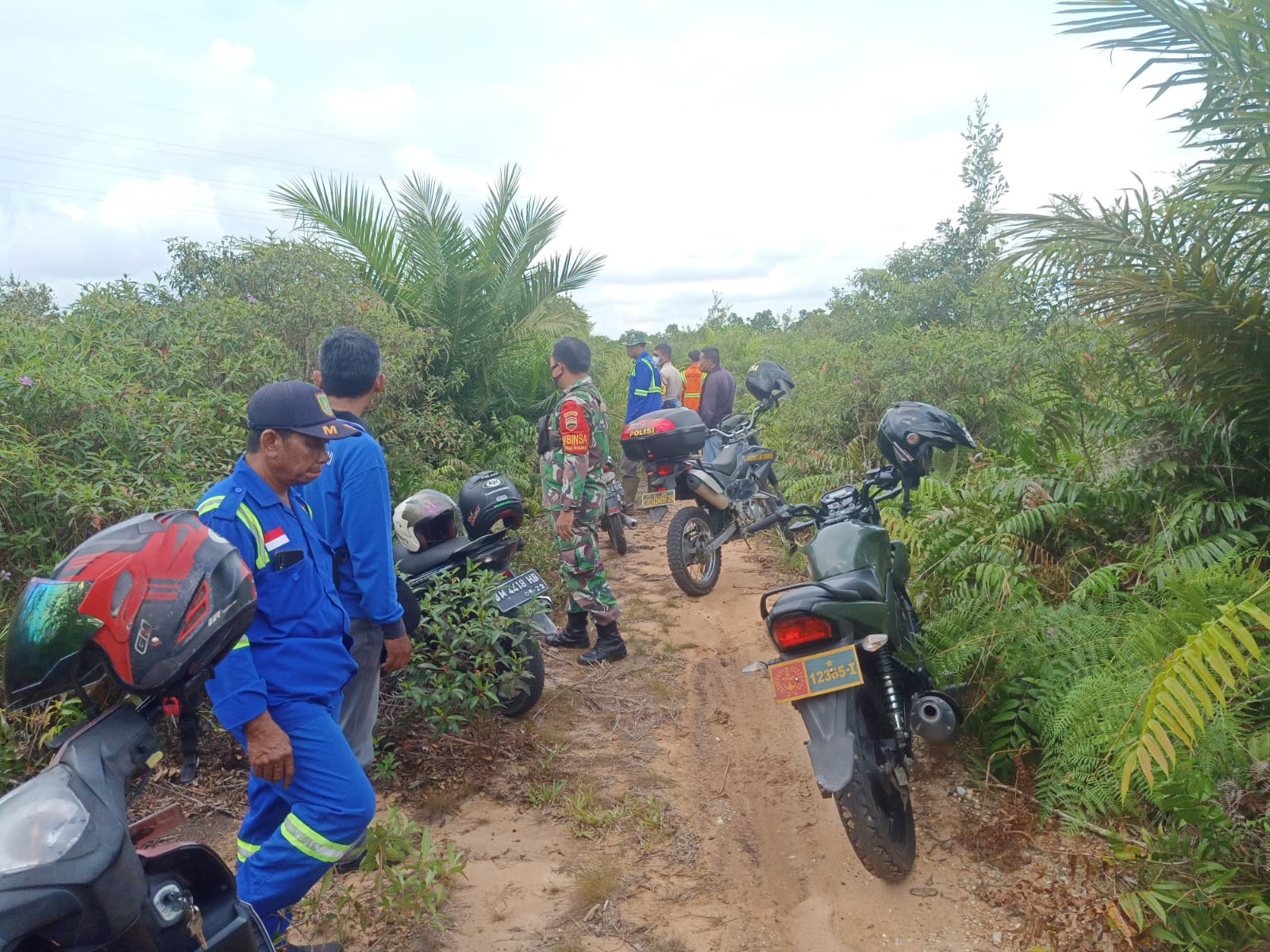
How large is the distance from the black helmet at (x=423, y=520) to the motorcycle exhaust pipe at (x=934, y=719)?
2297 millimetres

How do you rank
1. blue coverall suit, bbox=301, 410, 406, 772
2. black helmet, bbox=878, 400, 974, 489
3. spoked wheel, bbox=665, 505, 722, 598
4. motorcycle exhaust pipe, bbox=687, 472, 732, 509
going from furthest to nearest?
motorcycle exhaust pipe, bbox=687, 472, 732, 509 → spoked wheel, bbox=665, 505, 722, 598 → black helmet, bbox=878, 400, 974, 489 → blue coverall suit, bbox=301, 410, 406, 772

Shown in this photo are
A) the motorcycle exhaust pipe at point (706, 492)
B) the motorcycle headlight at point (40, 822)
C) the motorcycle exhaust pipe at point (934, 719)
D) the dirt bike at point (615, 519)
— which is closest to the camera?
the motorcycle headlight at point (40, 822)

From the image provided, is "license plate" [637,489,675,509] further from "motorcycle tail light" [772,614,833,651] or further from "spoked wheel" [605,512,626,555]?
"motorcycle tail light" [772,614,833,651]

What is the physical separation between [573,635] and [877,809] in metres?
2.76

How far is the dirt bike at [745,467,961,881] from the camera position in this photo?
257 cm

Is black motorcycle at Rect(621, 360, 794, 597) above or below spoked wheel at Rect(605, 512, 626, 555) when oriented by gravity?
above

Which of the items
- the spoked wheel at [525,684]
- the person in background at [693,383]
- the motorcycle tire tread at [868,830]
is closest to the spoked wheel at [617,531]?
the spoked wheel at [525,684]

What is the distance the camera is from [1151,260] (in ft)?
11.4

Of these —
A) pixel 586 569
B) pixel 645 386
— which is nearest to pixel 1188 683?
pixel 586 569

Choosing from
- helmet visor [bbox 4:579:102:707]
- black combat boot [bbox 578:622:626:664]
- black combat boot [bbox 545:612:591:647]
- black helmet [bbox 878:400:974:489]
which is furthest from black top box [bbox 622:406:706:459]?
helmet visor [bbox 4:579:102:707]

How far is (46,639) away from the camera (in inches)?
56.8

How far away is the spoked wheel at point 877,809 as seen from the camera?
2.60 meters

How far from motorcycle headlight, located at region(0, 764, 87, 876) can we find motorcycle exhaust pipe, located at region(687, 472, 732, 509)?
4907mm

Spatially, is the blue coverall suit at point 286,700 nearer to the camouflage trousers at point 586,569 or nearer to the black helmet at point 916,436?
the black helmet at point 916,436
